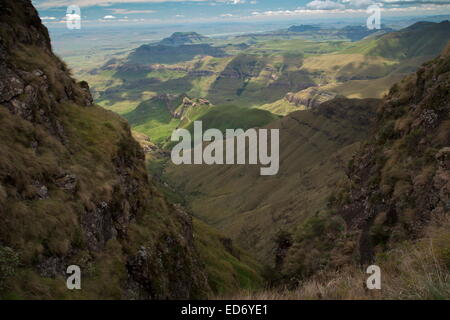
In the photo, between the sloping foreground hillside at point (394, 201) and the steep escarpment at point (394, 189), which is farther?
the steep escarpment at point (394, 189)

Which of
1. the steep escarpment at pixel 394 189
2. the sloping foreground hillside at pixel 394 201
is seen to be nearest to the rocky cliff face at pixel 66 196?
the sloping foreground hillside at pixel 394 201

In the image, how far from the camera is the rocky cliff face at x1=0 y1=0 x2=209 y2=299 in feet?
61.9

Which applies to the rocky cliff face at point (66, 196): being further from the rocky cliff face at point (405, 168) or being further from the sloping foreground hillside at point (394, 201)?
the rocky cliff face at point (405, 168)

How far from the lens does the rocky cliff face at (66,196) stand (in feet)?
61.9

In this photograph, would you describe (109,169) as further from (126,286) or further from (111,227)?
(126,286)

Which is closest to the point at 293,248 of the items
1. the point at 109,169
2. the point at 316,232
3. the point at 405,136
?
the point at 316,232

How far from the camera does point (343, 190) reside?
2296 inches

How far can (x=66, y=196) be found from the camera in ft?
77.4

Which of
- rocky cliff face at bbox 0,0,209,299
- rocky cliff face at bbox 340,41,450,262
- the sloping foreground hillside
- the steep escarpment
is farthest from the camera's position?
rocky cliff face at bbox 340,41,450,262

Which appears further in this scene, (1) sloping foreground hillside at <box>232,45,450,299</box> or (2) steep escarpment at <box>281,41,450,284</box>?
(2) steep escarpment at <box>281,41,450,284</box>

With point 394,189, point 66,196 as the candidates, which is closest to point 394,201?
point 394,189

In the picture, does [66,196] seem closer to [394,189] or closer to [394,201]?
[394,201]

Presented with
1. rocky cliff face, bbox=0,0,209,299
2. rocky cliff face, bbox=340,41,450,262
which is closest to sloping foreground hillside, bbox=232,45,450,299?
rocky cliff face, bbox=340,41,450,262

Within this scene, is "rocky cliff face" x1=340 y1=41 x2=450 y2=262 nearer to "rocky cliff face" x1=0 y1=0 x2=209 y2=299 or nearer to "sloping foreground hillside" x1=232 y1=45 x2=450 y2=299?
"sloping foreground hillside" x1=232 y1=45 x2=450 y2=299
